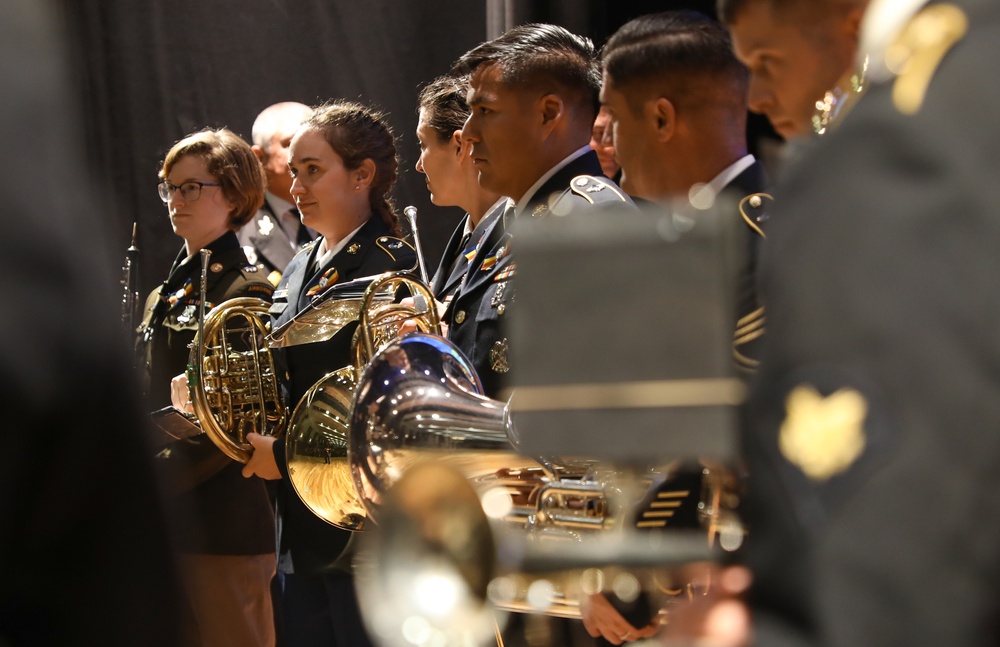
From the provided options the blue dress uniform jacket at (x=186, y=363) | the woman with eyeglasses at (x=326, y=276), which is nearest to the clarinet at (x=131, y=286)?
the blue dress uniform jacket at (x=186, y=363)

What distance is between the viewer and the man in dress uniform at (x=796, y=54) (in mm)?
1216

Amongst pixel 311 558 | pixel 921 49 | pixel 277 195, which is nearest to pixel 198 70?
pixel 277 195

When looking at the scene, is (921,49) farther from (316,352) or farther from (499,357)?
(316,352)

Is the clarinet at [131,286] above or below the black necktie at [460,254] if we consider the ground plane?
below

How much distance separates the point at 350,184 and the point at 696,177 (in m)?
1.44

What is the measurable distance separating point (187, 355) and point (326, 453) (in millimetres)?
1095

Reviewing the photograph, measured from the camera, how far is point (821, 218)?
2.07 feet

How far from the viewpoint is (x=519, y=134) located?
2.79 meters

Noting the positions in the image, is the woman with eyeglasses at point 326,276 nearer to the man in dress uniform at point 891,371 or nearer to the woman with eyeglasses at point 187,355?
the woman with eyeglasses at point 187,355

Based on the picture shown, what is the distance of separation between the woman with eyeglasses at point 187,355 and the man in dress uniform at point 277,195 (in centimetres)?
38

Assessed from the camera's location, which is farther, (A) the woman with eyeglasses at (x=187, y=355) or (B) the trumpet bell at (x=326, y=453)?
(A) the woman with eyeglasses at (x=187, y=355)

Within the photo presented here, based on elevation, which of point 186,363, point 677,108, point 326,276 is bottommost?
point 186,363

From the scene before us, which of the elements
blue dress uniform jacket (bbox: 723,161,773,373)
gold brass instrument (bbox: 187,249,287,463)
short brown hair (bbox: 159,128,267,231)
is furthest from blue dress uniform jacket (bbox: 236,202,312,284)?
blue dress uniform jacket (bbox: 723,161,773,373)

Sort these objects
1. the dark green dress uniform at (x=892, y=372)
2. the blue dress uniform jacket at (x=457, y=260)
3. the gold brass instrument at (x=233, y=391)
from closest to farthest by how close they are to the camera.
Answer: the dark green dress uniform at (x=892, y=372) → the blue dress uniform jacket at (x=457, y=260) → the gold brass instrument at (x=233, y=391)
